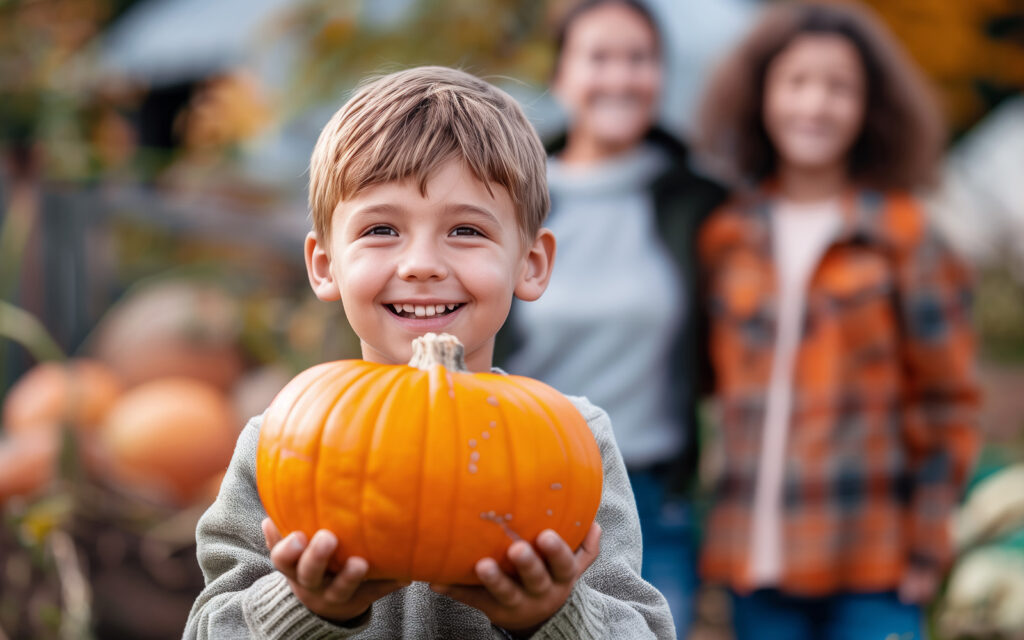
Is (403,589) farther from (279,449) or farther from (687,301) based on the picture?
(687,301)

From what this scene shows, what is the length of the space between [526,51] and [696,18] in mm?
764

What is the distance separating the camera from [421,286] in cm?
153

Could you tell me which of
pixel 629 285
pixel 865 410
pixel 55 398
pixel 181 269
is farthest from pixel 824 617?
pixel 181 269

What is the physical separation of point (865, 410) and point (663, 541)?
69 centimetres

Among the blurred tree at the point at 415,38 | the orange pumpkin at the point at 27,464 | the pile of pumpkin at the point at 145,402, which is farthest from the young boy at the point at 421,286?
the blurred tree at the point at 415,38

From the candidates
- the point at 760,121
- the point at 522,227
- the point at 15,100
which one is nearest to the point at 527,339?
the point at 760,121

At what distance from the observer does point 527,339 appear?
3.26m

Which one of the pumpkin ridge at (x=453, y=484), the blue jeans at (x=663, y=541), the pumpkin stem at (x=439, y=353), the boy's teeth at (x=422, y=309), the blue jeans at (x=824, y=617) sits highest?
the boy's teeth at (x=422, y=309)

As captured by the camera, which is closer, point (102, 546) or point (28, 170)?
point (102, 546)

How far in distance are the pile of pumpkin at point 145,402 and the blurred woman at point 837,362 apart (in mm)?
1673

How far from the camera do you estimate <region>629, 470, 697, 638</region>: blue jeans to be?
3.17 m

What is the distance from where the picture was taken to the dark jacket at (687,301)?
10.6 feet

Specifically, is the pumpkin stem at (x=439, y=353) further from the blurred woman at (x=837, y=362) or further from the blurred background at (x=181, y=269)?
the blurred woman at (x=837, y=362)

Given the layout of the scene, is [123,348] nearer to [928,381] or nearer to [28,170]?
[28,170]
